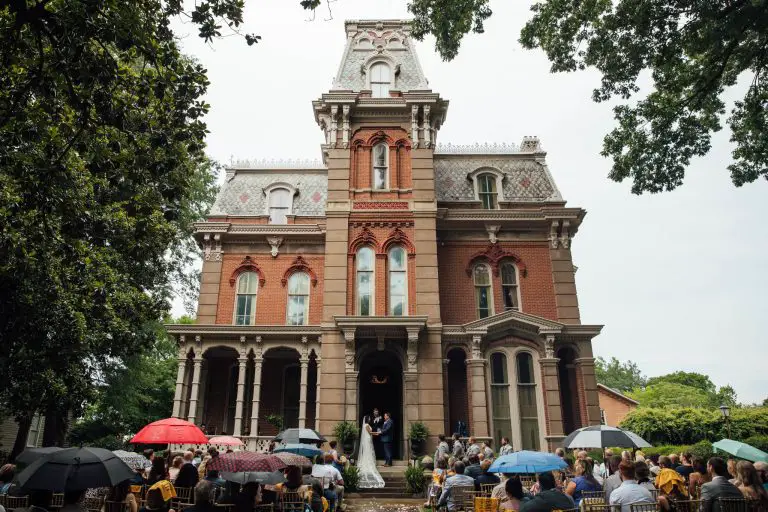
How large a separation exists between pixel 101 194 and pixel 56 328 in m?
3.58

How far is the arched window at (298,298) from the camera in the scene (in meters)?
21.6

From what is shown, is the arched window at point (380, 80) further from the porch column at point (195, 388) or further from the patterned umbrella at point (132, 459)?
the patterned umbrella at point (132, 459)

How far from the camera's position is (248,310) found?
71.6ft

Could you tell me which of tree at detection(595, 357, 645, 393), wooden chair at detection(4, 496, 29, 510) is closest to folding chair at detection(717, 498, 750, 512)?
wooden chair at detection(4, 496, 29, 510)

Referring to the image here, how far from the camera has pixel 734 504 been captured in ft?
22.6

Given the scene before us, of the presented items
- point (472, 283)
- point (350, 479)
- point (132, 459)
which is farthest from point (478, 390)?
point (132, 459)

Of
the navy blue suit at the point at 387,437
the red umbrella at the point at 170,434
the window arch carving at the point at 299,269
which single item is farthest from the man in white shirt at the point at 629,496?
the window arch carving at the point at 299,269

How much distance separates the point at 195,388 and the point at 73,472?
13942mm

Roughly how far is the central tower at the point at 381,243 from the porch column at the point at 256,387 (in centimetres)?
266

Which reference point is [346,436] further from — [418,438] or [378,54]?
[378,54]

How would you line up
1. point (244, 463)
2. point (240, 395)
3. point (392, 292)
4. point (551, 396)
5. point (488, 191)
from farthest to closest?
1. point (488, 191)
2. point (392, 292)
3. point (240, 395)
4. point (551, 396)
5. point (244, 463)

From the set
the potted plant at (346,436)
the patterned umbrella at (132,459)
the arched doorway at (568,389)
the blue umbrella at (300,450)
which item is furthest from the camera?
the arched doorway at (568,389)

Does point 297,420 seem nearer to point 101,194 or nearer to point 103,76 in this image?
point 101,194

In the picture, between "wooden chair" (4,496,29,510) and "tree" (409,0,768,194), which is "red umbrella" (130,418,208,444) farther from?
"tree" (409,0,768,194)
